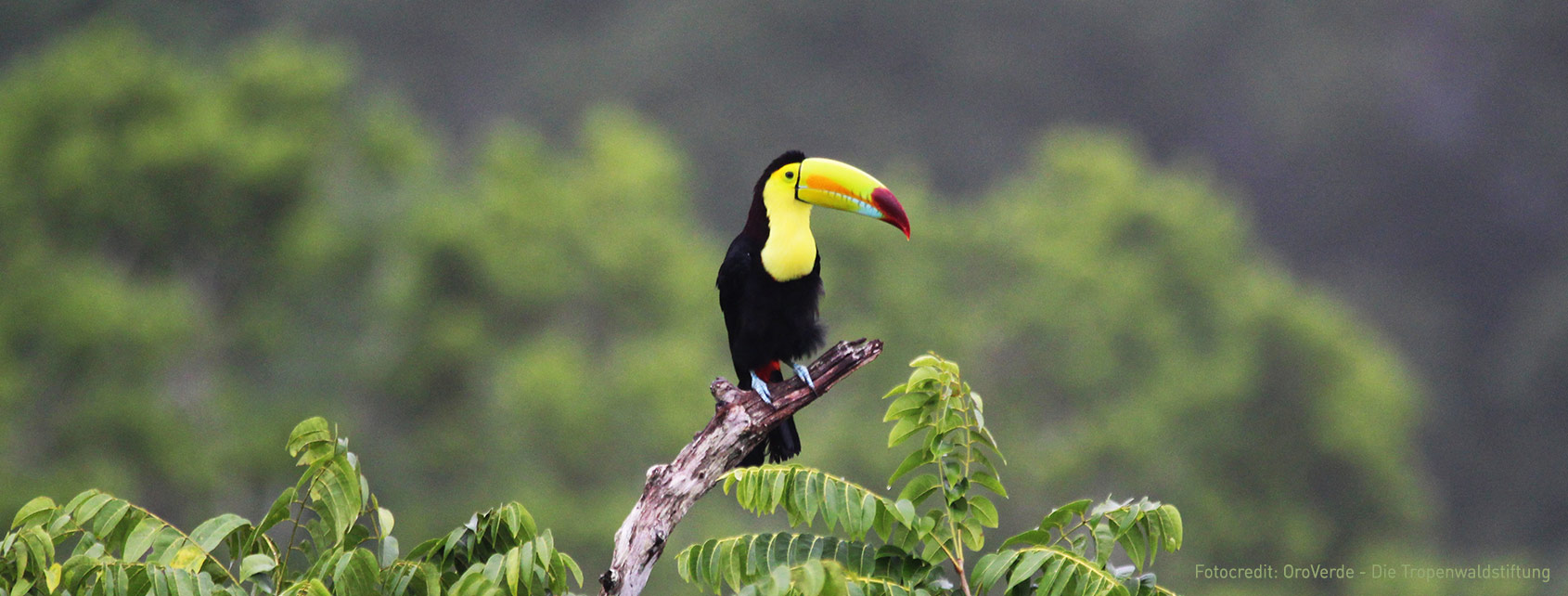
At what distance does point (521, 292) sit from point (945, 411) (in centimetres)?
2785

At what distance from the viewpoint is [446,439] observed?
30250mm

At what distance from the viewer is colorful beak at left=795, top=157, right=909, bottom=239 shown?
221 inches

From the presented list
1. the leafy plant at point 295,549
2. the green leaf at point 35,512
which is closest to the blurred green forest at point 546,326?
the leafy plant at point 295,549

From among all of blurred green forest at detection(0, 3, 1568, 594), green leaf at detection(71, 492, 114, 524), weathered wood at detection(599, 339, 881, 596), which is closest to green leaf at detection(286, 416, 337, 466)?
green leaf at detection(71, 492, 114, 524)

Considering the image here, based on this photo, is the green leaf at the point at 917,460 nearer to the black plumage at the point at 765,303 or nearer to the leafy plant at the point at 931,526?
the leafy plant at the point at 931,526

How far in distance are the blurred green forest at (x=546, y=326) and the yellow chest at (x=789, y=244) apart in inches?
822

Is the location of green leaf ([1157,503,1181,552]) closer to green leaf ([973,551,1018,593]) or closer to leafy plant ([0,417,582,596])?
green leaf ([973,551,1018,593])

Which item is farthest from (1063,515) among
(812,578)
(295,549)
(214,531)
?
(214,531)

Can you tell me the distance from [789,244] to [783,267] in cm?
9

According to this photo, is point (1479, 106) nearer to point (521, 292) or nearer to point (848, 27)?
point (848, 27)

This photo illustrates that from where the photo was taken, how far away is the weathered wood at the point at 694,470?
454cm

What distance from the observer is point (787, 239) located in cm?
589

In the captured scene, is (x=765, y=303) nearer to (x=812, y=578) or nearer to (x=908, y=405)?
(x=908, y=405)

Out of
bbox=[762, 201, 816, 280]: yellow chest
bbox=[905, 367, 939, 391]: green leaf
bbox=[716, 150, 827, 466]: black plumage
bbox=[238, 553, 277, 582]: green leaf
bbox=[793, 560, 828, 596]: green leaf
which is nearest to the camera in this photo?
bbox=[793, 560, 828, 596]: green leaf
